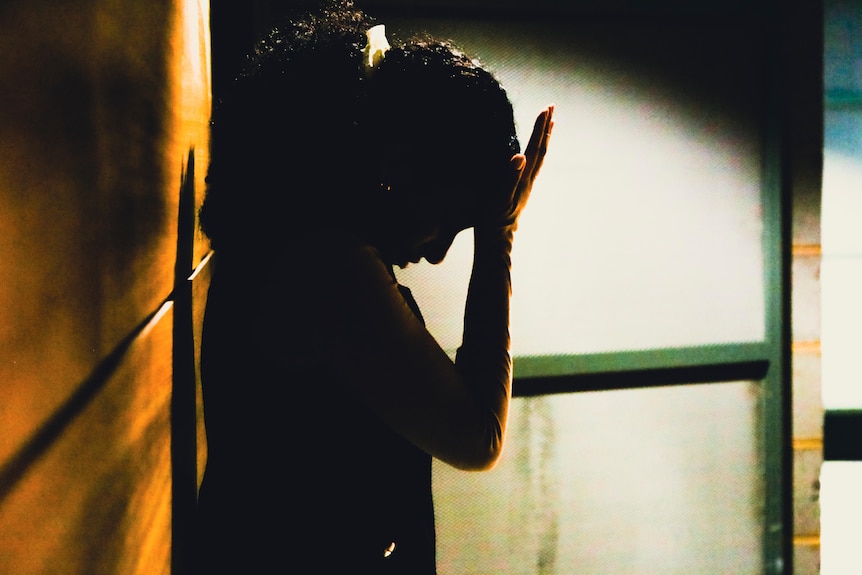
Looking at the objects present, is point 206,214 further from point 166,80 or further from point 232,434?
point 232,434

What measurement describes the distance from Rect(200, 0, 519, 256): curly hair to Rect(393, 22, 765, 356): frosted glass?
0.87 meters

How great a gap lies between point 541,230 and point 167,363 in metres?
1.23

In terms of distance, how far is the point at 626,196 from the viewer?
6.23ft

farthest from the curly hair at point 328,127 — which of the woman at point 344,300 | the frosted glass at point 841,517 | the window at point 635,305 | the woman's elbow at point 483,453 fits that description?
the frosted glass at point 841,517

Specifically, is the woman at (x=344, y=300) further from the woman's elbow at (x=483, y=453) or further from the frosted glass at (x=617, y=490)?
the frosted glass at (x=617, y=490)

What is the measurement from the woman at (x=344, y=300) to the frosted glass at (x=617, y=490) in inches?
36.0

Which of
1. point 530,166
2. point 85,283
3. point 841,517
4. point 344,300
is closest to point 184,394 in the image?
point 344,300

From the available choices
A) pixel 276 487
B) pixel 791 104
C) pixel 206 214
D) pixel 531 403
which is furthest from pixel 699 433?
pixel 206 214

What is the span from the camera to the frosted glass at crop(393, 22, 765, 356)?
1.82 meters

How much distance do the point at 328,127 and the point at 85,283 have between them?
47cm

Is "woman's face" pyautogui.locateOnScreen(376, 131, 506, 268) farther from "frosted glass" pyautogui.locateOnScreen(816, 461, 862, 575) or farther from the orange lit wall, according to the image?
"frosted glass" pyautogui.locateOnScreen(816, 461, 862, 575)

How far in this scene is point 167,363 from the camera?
93cm

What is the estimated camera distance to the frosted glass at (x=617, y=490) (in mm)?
1913

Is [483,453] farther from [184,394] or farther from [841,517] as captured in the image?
[841,517]
